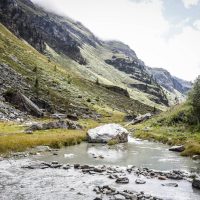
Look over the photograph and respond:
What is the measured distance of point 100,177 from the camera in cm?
3512

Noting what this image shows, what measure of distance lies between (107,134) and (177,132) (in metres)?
15.0

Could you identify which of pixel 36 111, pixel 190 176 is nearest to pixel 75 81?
pixel 36 111

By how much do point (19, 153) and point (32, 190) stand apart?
1877cm

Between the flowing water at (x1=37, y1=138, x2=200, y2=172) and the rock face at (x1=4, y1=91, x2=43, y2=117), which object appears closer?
the flowing water at (x1=37, y1=138, x2=200, y2=172)

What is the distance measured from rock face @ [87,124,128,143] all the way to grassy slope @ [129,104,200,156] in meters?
7.74

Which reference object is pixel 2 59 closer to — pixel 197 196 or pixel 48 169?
pixel 48 169

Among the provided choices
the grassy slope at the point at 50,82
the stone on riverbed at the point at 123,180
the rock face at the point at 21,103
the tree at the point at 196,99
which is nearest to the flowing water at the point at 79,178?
the stone on riverbed at the point at 123,180

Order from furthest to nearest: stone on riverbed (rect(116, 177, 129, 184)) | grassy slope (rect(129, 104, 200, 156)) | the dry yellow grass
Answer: grassy slope (rect(129, 104, 200, 156)) < the dry yellow grass < stone on riverbed (rect(116, 177, 129, 184))

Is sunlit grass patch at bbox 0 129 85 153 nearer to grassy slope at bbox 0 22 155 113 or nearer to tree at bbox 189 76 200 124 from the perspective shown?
tree at bbox 189 76 200 124

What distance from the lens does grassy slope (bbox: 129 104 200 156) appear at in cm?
5634

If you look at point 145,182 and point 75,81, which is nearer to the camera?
point 145,182

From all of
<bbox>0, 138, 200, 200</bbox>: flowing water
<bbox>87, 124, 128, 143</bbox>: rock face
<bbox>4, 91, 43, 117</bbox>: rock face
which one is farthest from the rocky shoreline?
<bbox>4, 91, 43, 117</bbox>: rock face

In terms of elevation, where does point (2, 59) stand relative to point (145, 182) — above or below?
above

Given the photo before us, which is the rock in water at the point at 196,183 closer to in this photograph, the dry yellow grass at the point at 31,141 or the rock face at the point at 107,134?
the dry yellow grass at the point at 31,141
